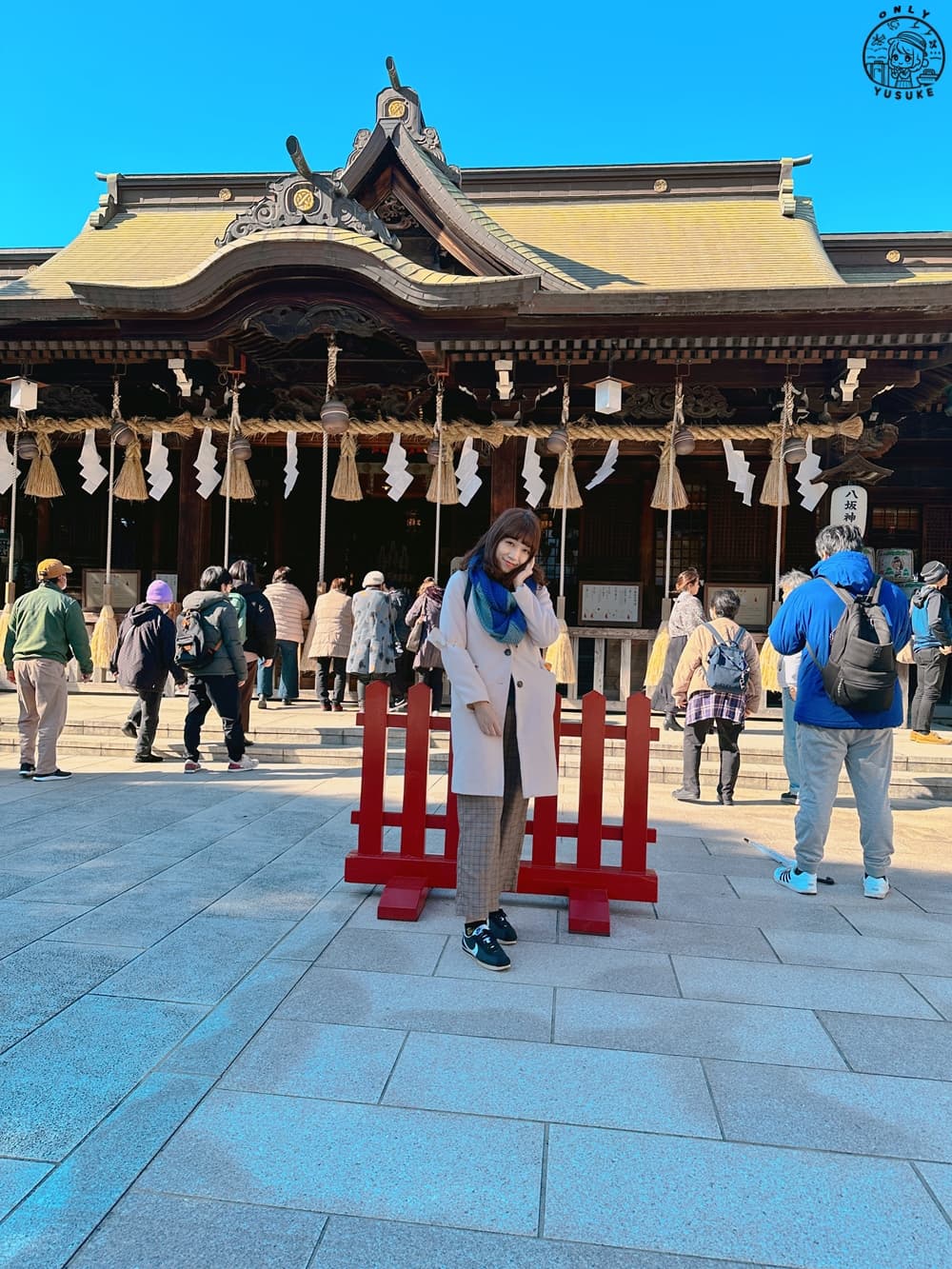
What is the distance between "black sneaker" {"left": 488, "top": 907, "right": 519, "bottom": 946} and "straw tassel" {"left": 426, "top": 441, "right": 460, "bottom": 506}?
269 inches

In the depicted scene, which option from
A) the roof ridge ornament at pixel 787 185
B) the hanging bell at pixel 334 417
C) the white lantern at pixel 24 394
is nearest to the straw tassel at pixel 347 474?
the hanging bell at pixel 334 417

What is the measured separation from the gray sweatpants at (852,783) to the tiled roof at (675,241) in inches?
291

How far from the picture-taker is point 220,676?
686 centimetres

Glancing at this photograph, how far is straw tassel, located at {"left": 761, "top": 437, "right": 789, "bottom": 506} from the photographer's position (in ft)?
30.4

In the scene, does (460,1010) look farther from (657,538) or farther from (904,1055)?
(657,538)

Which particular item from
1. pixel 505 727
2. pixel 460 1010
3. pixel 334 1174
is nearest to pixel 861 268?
pixel 505 727

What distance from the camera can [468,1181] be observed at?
6.40 feet

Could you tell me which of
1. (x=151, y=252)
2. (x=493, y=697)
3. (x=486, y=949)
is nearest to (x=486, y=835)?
(x=486, y=949)

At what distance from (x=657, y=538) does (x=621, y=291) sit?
414cm

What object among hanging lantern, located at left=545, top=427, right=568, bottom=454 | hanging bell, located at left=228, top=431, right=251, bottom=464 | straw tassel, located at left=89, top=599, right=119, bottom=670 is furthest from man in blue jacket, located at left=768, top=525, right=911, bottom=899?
straw tassel, located at left=89, top=599, right=119, bottom=670

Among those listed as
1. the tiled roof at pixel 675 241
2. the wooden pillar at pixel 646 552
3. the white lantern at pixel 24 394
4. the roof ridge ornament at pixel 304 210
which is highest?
the tiled roof at pixel 675 241

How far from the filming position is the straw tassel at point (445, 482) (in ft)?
32.0

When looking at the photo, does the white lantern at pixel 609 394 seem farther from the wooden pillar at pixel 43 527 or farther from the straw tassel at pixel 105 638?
the wooden pillar at pixel 43 527

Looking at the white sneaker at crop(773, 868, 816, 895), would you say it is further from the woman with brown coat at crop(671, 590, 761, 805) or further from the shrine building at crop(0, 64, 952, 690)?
the shrine building at crop(0, 64, 952, 690)
